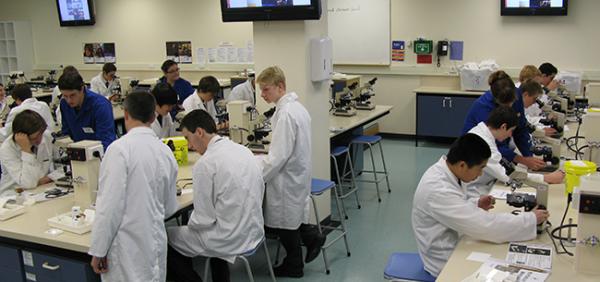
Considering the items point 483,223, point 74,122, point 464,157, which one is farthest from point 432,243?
point 74,122

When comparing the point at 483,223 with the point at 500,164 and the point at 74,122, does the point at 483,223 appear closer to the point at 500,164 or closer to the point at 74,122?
the point at 500,164

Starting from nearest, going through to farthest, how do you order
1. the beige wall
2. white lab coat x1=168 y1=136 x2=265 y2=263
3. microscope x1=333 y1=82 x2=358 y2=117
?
white lab coat x1=168 y1=136 x2=265 y2=263, microscope x1=333 y1=82 x2=358 y2=117, the beige wall

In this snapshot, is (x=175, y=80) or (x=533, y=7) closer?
(x=175, y=80)

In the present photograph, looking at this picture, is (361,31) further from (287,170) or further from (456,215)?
(456,215)

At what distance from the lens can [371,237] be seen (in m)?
4.78

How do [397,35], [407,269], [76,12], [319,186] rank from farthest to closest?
[76,12], [397,35], [319,186], [407,269]

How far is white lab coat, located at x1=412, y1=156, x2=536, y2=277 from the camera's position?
2.57m

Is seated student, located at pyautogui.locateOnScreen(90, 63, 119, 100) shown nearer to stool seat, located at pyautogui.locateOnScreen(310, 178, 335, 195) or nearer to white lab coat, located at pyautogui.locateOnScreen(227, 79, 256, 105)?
white lab coat, located at pyautogui.locateOnScreen(227, 79, 256, 105)

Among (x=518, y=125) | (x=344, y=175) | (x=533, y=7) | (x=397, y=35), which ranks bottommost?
(x=344, y=175)

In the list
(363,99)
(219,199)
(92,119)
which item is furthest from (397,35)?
(219,199)

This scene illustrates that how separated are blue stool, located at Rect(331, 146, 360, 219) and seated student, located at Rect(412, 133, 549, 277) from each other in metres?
2.61

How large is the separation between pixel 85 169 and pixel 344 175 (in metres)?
3.39

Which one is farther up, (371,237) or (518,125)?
(518,125)

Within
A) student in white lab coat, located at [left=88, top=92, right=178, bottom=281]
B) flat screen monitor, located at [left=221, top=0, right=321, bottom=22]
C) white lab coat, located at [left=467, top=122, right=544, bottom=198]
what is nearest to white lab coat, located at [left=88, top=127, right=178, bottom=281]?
student in white lab coat, located at [left=88, top=92, right=178, bottom=281]
